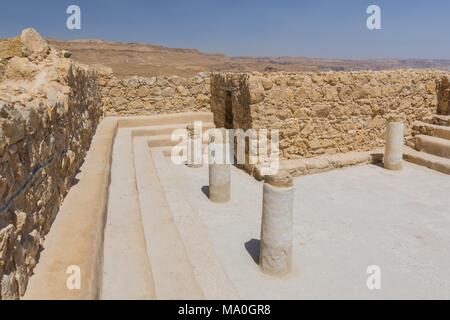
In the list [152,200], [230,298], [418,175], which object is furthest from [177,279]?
[418,175]

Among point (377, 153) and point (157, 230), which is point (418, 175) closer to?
point (377, 153)

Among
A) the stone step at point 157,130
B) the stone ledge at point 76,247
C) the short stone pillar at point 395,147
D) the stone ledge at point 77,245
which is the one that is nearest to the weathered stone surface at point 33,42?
the stone ledge at point 77,245

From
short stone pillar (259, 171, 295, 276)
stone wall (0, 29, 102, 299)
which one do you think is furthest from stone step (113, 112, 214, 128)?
short stone pillar (259, 171, 295, 276)

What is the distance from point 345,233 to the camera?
5.14 metres

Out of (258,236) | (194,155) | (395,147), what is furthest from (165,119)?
(258,236)

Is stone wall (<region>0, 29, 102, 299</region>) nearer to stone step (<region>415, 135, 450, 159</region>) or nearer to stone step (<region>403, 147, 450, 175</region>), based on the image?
stone step (<region>403, 147, 450, 175</region>)

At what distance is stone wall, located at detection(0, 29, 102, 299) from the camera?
6.93ft

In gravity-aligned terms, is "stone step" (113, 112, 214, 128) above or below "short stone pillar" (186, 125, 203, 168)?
above

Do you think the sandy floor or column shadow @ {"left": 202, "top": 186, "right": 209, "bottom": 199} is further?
column shadow @ {"left": 202, "top": 186, "right": 209, "bottom": 199}

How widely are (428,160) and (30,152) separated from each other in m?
8.69

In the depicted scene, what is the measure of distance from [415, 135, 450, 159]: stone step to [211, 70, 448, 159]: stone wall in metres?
0.59

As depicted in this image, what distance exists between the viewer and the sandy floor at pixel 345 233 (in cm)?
387

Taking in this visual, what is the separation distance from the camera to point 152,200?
5.12m

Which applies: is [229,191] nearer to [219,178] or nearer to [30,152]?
[219,178]
